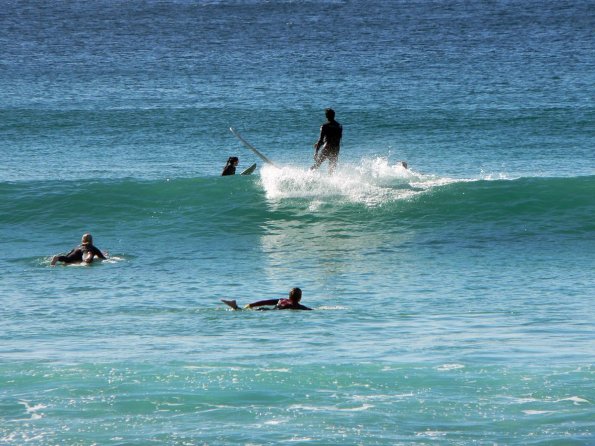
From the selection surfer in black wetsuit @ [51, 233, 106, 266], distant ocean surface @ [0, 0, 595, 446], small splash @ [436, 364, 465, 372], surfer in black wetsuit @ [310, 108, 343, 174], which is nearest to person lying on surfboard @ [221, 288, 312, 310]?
distant ocean surface @ [0, 0, 595, 446]

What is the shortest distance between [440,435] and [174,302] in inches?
290

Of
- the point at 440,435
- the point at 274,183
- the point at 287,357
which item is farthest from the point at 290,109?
the point at 440,435

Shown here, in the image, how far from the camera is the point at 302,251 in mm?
23688

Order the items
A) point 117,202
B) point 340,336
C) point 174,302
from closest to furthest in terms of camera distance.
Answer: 1. point 340,336
2. point 174,302
3. point 117,202

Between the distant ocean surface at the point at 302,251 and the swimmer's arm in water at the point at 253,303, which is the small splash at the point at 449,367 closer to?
the distant ocean surface at the point at 302,251

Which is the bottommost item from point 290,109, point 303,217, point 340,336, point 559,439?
point 559,439

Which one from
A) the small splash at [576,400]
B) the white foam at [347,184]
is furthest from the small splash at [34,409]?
the white foam at [347,184]

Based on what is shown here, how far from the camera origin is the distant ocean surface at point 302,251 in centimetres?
1336

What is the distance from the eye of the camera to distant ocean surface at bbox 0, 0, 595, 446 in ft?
43.8

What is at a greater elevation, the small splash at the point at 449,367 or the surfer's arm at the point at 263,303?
the surfer's arm at the point at 263,303

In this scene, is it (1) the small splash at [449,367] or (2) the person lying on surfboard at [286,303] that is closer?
(1) the small splash at [449,367]

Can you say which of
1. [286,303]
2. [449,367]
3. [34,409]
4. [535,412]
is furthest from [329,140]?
[34,409]

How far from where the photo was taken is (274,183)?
28.3 meters

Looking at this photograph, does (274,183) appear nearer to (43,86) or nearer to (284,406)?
(284,406)
